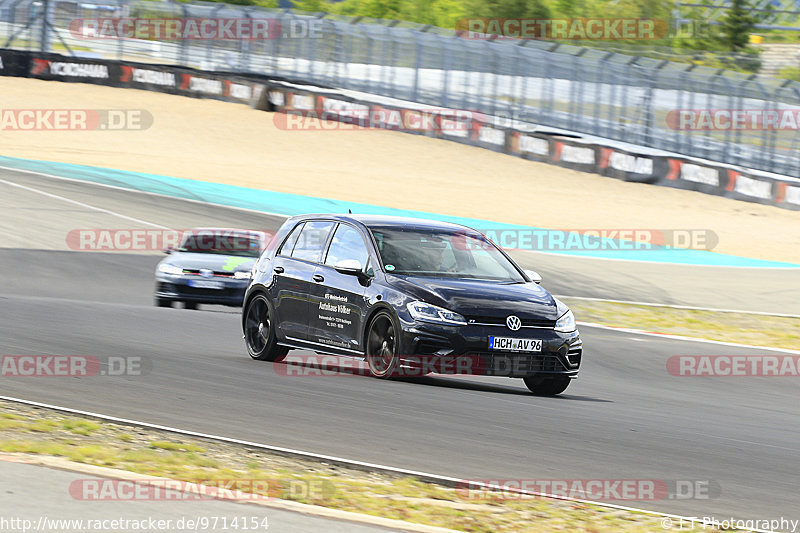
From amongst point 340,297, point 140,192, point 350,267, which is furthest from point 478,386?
point 140,192

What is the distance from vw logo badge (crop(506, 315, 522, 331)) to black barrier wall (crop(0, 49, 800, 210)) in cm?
2344

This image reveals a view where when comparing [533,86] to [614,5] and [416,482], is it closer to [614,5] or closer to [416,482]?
[416,482]

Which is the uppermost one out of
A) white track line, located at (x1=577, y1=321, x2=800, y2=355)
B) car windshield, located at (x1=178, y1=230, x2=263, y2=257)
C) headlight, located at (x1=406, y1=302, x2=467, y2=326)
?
headlight, located at (x1=406, y1=302, x2=467, y2=326)

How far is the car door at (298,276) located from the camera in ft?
38.5

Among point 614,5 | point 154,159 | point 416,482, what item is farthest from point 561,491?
point 614,5

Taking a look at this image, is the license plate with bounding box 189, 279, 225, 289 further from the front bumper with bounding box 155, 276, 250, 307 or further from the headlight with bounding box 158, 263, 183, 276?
the headlight with bounding box 158, 263, 183, 276

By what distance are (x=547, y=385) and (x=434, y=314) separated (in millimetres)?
1403

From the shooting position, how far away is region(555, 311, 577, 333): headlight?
10641 mm

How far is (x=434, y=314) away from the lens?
10.3 meters

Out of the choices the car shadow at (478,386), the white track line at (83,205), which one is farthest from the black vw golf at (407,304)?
the white track line at (83,205)

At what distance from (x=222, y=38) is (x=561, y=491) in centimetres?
3960

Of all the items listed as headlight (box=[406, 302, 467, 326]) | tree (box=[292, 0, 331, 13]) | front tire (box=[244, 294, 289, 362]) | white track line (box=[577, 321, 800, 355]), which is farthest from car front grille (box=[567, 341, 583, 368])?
tree (box=[292, 0, 331, 13])

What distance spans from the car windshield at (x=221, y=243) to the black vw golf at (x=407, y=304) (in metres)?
6.53

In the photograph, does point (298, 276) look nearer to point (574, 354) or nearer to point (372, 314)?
point (372, 314)
